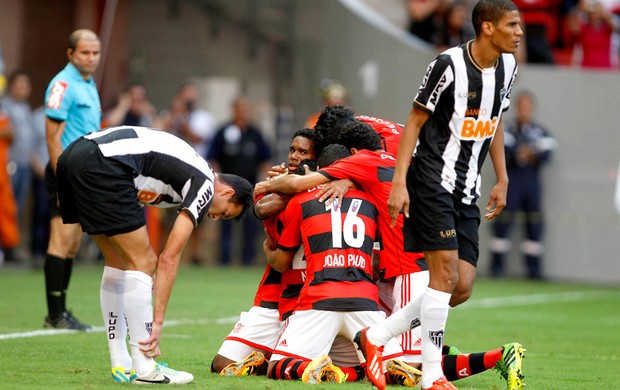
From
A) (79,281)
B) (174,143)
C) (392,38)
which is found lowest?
(79,281)

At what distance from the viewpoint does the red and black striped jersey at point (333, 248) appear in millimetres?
6887

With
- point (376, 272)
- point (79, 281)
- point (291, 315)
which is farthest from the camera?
point (79, 281)

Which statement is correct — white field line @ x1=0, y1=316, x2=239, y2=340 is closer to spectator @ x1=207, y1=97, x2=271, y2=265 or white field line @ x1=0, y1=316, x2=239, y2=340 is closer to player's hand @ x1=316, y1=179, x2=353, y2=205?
player's hand @ x1=316, y1=179, x2=353, y2=205

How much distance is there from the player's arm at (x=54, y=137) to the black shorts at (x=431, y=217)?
3872 millimetres

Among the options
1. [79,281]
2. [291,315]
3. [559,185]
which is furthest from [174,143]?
[559,185]

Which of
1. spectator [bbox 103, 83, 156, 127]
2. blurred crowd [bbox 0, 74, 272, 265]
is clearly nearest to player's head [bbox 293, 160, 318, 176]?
blurred crowd [bbox 0, 74, 272, 265]

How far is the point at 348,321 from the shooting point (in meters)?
6.90

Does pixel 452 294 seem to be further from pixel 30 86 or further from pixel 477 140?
pixel 30 86

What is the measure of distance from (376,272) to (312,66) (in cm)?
1201

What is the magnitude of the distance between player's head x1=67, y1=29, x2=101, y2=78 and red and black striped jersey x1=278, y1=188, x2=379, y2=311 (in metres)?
3.35

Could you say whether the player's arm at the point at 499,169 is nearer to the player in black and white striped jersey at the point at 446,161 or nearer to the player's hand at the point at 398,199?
the player in black and white striped jersey at the point at 446,161

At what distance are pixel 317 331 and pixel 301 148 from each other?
4.78ft

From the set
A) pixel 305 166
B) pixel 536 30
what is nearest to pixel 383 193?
pixel 305 166

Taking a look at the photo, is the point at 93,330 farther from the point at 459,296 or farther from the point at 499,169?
the point at 499,169
